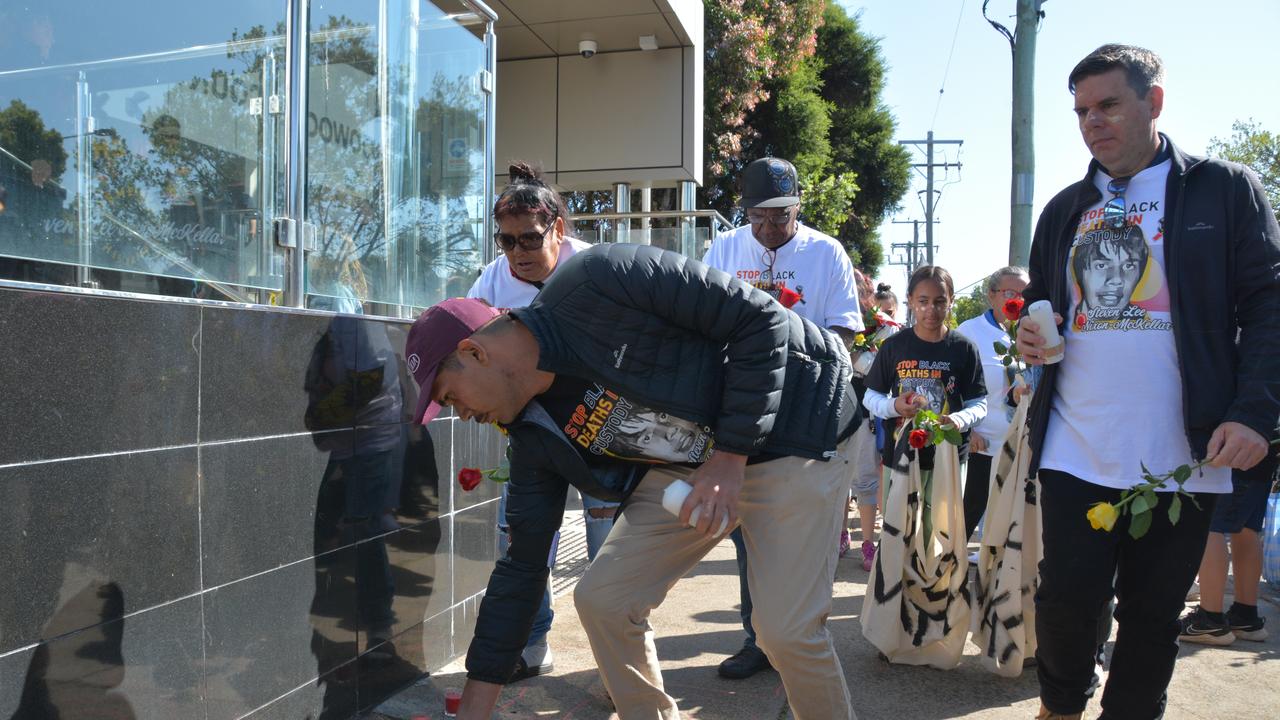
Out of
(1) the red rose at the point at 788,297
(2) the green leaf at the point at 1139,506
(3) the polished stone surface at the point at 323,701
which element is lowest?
(3) the polished stone surface at the point at 323,701

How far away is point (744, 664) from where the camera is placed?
4148 mm

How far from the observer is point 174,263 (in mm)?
2971

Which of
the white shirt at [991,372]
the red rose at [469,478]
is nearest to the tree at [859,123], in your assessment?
the white shirt at [991,372]

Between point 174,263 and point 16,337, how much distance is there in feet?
2.45

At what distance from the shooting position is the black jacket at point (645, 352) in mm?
2473

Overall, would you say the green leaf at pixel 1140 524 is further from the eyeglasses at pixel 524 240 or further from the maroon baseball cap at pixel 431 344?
the eyeglasses at pixel 524 240

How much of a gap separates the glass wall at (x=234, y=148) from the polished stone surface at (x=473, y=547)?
971mm

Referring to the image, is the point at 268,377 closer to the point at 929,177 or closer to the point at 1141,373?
the point at 1141,373

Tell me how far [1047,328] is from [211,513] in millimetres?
2493

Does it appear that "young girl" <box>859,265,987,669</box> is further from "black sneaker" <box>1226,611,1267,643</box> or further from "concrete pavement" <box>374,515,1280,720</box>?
"black sneaker" <box>1226,611,1267,643</box>

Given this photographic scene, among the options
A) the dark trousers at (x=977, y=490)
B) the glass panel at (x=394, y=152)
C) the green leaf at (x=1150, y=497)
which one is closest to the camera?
the green leaf at (x=1150, y=497)

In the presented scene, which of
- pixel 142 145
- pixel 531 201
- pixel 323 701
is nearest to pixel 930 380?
pixel 531 201

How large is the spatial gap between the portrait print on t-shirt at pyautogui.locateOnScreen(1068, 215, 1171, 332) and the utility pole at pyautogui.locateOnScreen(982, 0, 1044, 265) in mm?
6665

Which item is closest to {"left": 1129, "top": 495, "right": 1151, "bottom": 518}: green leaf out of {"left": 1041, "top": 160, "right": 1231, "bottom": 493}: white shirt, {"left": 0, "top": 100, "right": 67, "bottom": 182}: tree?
{"left": 1041, "top": 160, "right": 1231, "bottom": 493}: white shirt
